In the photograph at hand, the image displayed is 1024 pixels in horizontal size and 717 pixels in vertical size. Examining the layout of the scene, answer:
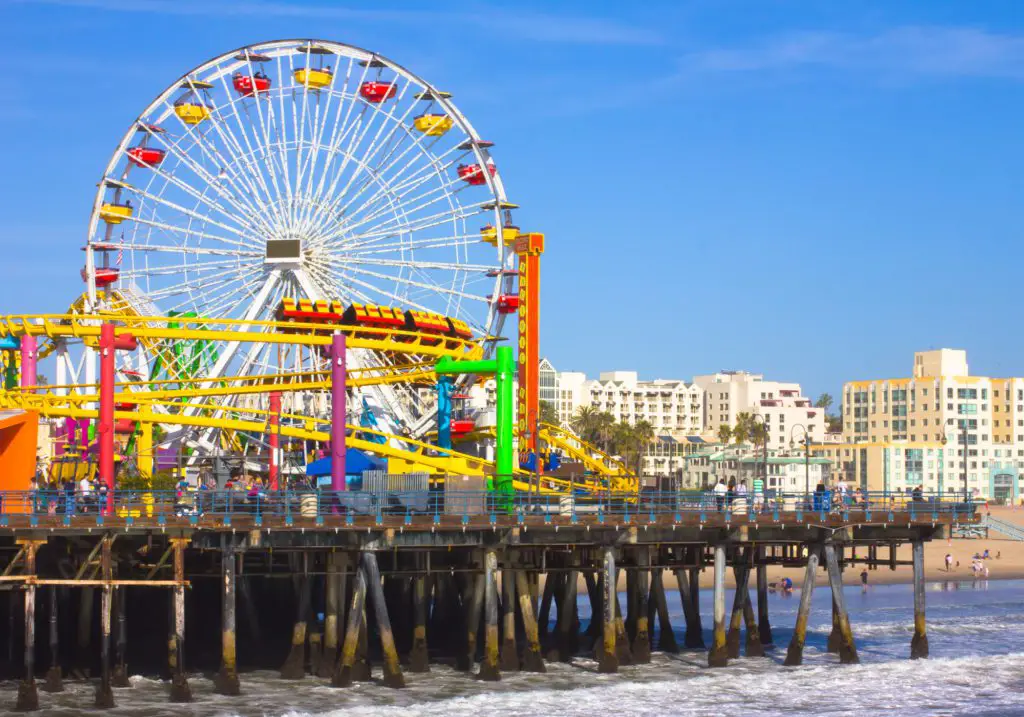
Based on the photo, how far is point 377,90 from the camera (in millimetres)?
76438

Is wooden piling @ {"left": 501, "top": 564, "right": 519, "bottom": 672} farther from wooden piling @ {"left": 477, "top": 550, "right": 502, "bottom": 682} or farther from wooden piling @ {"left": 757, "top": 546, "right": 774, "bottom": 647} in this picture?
wooden piling @ {"left": 757, "top": 546, "right": 774, "bottom": 647}

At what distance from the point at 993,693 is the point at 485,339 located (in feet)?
114

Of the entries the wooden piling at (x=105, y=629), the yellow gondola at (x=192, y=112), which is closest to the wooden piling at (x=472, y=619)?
the wooden piling at (x=105, y=629)

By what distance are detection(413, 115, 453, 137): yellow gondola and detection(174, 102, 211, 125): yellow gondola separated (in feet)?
30.3

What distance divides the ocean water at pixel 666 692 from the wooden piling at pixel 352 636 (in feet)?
1.15

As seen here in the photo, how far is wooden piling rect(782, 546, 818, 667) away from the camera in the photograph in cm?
4547

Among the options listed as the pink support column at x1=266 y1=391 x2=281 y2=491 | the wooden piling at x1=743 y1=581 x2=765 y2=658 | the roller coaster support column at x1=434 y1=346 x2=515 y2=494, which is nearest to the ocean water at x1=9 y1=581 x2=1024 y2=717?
the wooden piling at x1=743 y1=581 x2=765 y2=658

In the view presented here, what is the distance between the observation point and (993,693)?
4562 cm

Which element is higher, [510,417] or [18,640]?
[510,417]

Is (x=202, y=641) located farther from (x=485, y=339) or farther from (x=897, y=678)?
(x=485, y=339)

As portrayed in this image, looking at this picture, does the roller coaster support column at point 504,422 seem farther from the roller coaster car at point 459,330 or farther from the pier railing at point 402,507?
the roller coaster car at point 459,330

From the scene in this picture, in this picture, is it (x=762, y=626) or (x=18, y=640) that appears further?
(x=762, y=626)

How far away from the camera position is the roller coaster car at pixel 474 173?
7662 centimetres

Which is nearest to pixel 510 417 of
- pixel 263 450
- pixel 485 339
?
pixel 485 339
